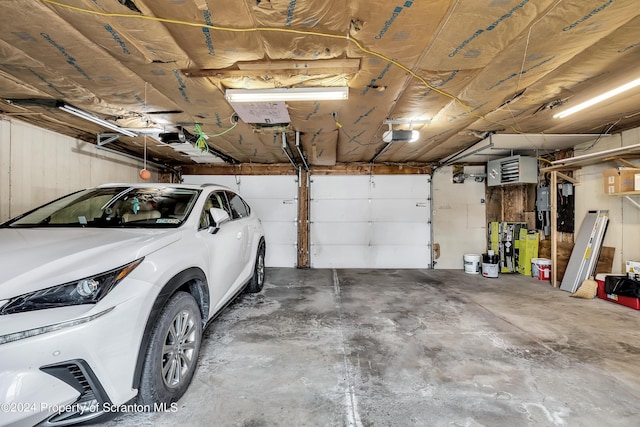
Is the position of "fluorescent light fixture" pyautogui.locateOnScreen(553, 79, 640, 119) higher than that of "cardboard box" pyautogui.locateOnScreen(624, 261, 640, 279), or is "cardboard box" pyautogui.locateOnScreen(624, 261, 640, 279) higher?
"fluorescent light fixture" pyautogui.locateOnScreen(553, 79, 640, 119)

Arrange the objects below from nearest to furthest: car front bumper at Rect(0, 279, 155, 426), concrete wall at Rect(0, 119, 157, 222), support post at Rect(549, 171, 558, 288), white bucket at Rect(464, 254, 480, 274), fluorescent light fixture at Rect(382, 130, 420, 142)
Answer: car front bumper at Rect(0, 279, 155, 426) → concrete wall at Rect(0, 119, 157, 222) → fluorescent light fixture at Rect(382, 130, 420, 142) → support post at Rect(549, 171, 558, 288) → white bucket at Rect(464, 254, 480, 274)

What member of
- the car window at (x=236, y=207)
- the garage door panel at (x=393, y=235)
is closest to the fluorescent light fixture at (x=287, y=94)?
the car window at (x=236, y=207)

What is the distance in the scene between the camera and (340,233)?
6.50m

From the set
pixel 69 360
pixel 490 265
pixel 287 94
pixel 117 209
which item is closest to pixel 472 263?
pixel 490 265

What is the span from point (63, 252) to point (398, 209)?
6101 mm

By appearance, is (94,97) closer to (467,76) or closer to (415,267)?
(467,76)

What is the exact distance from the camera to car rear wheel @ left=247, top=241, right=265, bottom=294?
4.01 metres

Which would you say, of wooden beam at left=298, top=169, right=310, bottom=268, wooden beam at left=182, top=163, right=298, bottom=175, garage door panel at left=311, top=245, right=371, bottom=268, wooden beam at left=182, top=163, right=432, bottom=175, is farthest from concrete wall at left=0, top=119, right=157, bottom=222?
garage door panel at left=311, top=245, right=371, bottom=268

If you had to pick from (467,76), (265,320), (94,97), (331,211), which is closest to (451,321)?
(265,320)

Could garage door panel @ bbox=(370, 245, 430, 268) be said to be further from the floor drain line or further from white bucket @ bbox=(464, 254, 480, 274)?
the floor drain line

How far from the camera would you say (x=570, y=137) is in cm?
422

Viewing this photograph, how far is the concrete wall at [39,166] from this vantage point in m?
3.18

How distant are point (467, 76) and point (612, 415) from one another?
Answer: 8.90ft

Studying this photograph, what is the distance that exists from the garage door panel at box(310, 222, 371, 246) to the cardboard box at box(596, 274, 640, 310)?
401cm
